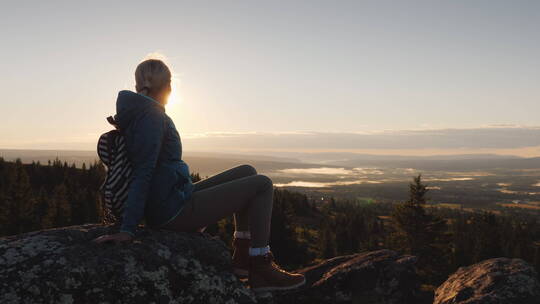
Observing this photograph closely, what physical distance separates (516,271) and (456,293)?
1.32m

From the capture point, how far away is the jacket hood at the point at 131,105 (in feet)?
15.8

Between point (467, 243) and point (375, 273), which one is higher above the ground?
point (375, 273)

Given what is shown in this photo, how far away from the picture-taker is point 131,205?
4523 millimetres

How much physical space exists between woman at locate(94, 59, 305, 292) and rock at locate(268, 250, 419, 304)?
114 inches

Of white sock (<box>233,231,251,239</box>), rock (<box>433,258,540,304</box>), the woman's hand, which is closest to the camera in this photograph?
the woman's hand

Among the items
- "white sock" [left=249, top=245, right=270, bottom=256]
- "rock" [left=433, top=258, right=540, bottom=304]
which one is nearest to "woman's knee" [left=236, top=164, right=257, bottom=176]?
"white sock" [left=249, top=245, right=270, bottom=256]

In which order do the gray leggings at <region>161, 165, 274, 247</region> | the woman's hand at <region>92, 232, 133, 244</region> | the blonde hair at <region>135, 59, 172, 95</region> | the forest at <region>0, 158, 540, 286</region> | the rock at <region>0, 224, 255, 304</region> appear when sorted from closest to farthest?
the rock at <region>0, 224, 255, 304</region> < the woman's hand at <region>92, 232, 133, 244</region> < the blonde hair at <region>135, 59, 172, 95</region> < the gray leggings at <region>161, 165, 274, 247</region> < the forest at <region>0, 158, 540, 286</region>

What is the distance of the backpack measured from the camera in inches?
193

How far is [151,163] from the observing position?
4.68 meters

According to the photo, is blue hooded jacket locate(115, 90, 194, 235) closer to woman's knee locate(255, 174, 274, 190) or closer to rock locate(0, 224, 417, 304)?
rock locate(0, 224, 417, 304)

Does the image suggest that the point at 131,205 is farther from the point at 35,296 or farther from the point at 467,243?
the point at 467,243

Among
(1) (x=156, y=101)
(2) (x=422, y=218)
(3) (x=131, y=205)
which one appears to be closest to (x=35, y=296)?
(3) (x=131, y=205)

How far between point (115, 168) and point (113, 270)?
136 centimetres

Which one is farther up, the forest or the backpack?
the backpack
